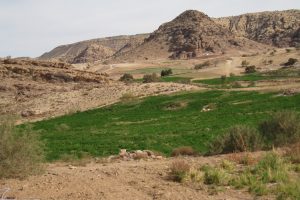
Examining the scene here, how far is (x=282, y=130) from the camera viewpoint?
1869 cm

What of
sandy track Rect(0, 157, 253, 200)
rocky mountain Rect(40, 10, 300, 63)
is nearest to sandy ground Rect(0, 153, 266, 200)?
sandy track Rect(0, 157, 253, 200)

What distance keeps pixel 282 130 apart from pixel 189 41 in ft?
409

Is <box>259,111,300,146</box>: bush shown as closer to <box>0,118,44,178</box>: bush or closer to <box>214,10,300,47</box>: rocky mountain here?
<box>0,118,44,178</box>: bush

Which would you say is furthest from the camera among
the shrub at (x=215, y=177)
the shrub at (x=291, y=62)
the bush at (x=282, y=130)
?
the shrub at (x=291, y=62)

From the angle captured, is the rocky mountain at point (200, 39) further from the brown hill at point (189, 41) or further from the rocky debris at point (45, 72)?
the rocky debris at point (45, 72)

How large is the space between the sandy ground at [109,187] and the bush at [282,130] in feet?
21.0

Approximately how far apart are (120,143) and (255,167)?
13.0 m

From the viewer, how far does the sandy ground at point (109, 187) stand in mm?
11234

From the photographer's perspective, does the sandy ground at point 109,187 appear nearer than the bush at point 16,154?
Yes

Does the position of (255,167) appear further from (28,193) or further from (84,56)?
(84,56)


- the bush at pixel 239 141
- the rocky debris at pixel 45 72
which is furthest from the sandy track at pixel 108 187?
the rocky debris at pixel 45 72

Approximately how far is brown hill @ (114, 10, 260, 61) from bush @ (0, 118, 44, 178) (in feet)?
406

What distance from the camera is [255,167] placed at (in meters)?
13.5

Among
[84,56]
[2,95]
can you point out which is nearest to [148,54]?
[84,56]
